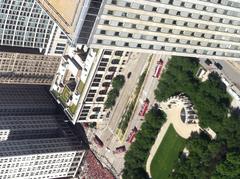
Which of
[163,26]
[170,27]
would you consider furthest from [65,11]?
[170,27]

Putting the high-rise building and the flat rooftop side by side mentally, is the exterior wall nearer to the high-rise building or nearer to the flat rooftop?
the high-rise building

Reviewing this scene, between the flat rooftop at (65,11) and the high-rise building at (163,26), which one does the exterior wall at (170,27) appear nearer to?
the high-rise building at (163,26)

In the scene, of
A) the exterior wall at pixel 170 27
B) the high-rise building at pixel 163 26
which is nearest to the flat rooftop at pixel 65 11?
the high-rise building at pixel 163 26

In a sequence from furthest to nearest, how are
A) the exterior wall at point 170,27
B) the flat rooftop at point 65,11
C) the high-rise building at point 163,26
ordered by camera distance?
1. the exterior wall at point 170,27
2. the flat rooftop at point 65,11
3. the high-rise building at point 163,26

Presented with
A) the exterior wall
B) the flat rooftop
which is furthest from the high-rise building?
the flat rooftop

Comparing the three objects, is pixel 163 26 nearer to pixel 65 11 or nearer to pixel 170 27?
pixel 170 27

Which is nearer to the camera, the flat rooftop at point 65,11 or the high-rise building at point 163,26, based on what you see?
the high-rise building at point 163,26

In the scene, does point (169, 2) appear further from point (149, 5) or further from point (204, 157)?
point (204, 157)

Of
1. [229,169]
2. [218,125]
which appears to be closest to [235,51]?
[218,125]
